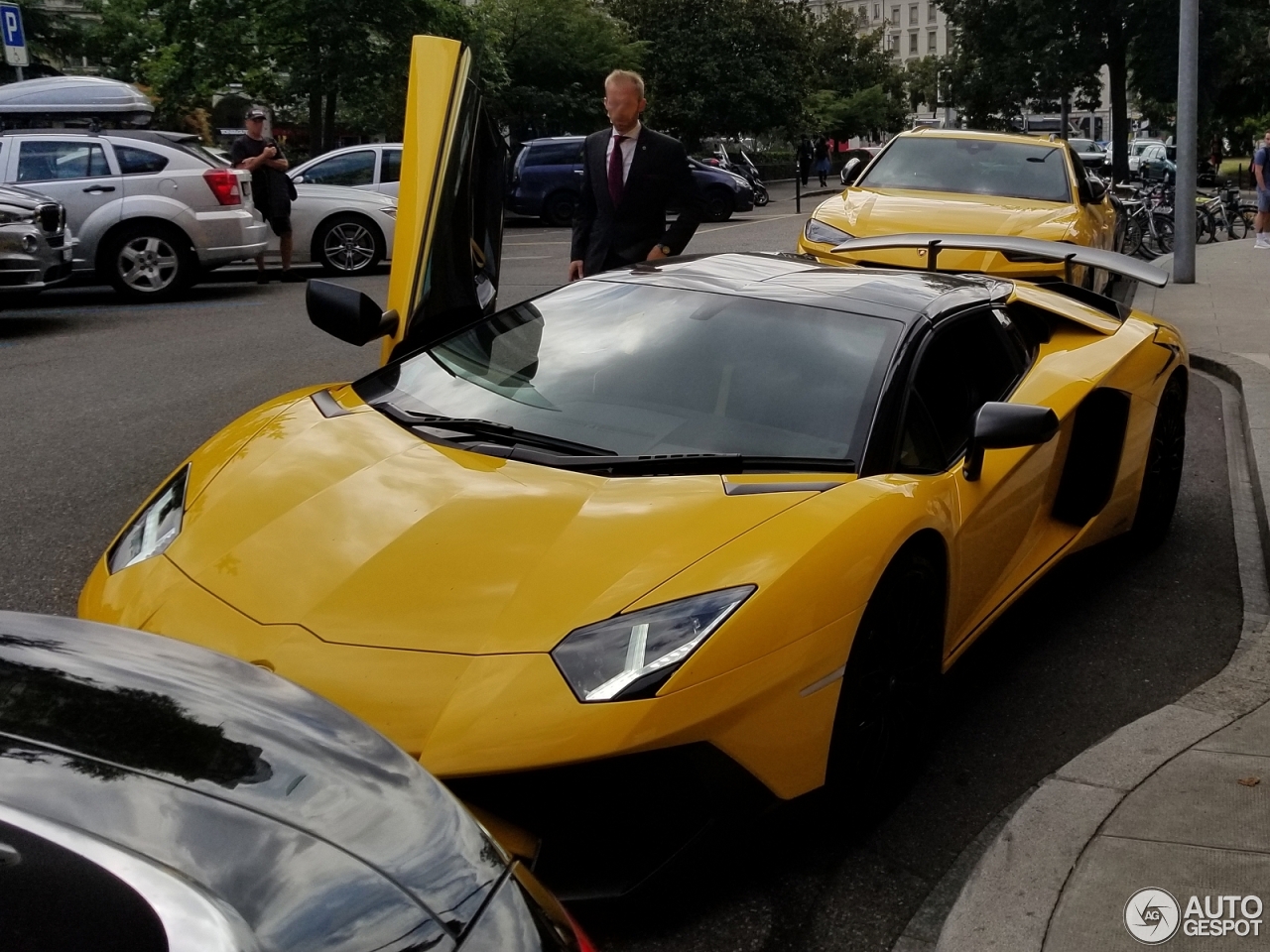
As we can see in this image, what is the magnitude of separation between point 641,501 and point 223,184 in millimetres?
11530

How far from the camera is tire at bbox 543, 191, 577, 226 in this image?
2592 centimetres

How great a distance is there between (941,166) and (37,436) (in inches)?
263

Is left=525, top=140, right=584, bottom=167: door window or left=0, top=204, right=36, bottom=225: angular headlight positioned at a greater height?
left=525, top=140, right=584, bottom=167: door window

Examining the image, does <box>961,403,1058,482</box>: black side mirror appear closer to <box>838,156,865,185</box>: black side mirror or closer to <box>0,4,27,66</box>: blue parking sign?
<box>838,156,865,185</box>: black side mirror

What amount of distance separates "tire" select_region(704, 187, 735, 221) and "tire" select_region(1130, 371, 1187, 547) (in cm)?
2300

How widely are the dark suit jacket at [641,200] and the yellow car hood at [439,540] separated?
3709 millimetres

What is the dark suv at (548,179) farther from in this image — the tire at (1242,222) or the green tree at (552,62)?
the green tree at (552,62)

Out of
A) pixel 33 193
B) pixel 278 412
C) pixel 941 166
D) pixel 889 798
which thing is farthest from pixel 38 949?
pixel 33 193

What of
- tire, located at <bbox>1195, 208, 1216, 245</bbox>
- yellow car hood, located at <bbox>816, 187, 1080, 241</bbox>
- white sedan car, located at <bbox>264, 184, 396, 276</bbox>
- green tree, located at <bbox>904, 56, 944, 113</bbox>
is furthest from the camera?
green tree, located at <bbox>904, 56, 944, 113</bbox>

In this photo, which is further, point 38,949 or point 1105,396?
point 1105,396

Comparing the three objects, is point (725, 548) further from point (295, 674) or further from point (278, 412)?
point (278, 412)

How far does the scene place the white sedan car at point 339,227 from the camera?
1603 centimetres

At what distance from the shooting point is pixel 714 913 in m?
3.02

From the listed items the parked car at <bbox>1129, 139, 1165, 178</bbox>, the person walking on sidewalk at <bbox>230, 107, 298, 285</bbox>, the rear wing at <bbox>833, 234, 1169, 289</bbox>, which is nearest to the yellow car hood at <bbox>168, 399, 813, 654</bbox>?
the rear wing at <bbox>833, 234, 1169, 289</bbox>
